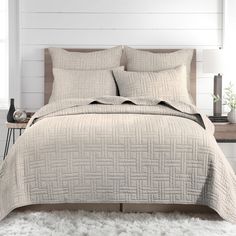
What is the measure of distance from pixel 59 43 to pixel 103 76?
2.68 ft

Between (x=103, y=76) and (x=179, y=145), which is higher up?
(x=103, y=76)

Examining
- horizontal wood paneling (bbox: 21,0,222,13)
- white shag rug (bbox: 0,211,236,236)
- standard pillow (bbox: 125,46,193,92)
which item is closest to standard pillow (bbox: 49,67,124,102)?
standard pillow (bbox: 125,46,193,92)

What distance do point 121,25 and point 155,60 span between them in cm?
63

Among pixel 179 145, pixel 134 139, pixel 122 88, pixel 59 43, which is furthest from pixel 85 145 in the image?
pixel 59 43

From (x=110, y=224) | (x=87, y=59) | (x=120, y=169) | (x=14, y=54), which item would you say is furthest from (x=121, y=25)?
(x=110, y=224)

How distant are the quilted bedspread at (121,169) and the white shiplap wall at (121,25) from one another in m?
2.26

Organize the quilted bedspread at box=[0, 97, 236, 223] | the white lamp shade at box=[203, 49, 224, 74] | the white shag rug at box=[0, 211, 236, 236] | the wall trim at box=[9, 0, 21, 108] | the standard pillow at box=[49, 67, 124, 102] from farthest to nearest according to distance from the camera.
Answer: the wall trim at box=[9, 0, 21, 108], the white lamp shade at box=[203, 49, 224, 74], the standard pillow at box=[49, 67, 124, 102], the quilted bedspread at box=[0, 97, 236, 223], the white shag rug at box=[0, 211, 236, 236]

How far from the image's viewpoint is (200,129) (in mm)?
3451

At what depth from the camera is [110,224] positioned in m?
3.15

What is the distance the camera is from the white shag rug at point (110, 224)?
9.87 ft

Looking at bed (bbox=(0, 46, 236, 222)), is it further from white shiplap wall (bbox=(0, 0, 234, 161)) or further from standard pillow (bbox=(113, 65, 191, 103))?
white shiplap wall (bbox=(0, 0, 234, 161))

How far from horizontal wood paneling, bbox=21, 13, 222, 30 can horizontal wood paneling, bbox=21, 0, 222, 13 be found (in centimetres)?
5

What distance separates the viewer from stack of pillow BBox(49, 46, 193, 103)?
15.6 feet

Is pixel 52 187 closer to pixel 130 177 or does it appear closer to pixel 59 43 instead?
pixel 130 177
